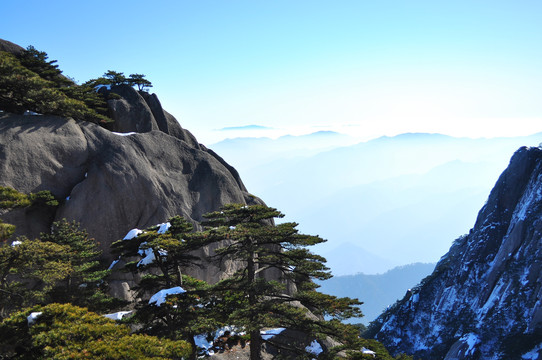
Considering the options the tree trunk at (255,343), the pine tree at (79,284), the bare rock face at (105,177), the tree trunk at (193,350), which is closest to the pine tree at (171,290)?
the tree trunk at (193,350)

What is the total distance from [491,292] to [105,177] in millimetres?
65207

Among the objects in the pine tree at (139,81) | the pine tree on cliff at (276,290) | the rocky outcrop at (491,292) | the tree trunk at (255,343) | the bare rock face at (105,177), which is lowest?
the rocky outcrop at (491,292)

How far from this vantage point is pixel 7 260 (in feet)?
58.6

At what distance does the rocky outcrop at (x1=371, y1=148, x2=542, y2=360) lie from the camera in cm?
6184

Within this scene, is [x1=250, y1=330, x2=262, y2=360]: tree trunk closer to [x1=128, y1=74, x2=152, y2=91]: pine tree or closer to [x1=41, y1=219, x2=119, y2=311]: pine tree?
[x1=41, y1=219, x2=119, y2=311]: pine tree

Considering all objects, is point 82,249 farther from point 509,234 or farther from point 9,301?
point 509,234

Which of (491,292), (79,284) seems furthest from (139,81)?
(491,292)

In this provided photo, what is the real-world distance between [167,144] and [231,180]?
7163 mm

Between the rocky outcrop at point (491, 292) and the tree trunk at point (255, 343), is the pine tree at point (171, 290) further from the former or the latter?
the rocky outcrop at point (491, 292)

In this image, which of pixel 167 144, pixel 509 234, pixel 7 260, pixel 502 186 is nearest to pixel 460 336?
pixel 509 234

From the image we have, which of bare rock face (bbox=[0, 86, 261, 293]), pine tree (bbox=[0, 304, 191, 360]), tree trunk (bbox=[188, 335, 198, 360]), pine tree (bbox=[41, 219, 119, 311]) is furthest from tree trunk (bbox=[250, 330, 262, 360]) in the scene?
bare rock face (bbox=[0, 86, 261, 293])

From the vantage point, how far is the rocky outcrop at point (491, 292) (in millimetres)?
61844

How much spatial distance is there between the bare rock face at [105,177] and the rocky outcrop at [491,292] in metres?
48.3

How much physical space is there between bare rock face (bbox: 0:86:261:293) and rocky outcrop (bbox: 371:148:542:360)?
158ft
